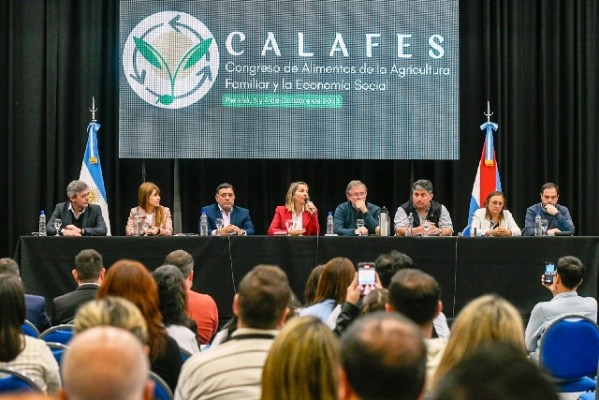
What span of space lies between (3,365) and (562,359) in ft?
8.62

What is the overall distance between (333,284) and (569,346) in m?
1.17

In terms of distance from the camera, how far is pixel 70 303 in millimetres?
5062

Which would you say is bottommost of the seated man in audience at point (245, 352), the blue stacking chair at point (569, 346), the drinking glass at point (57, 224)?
the blue stacking chair at point (569, 346)

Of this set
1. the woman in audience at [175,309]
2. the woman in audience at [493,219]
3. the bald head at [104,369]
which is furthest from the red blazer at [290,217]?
the bald head at [104,369]

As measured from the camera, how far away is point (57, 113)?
970 centimetres

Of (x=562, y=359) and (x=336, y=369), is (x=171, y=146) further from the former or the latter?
(x=336, y=369)

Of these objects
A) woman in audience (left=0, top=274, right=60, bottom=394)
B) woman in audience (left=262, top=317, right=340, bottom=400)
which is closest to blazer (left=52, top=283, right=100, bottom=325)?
woman in audience (left=0, top=274, right=60, bottom=394)

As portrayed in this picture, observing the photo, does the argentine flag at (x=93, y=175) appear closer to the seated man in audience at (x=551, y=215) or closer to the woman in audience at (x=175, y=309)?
the seated man in audience at (x=551, y=215)

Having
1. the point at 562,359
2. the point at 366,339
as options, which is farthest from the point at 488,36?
the point at 366,339

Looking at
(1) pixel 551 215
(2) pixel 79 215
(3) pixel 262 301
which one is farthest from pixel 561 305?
(2) pixel 79 215

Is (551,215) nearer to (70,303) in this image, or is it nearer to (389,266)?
(389,266)

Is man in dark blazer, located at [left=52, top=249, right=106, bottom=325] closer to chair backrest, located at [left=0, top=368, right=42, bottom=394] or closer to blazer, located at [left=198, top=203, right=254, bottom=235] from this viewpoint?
chair backrest, located at [left=0, top=368, right=42, bottom=394]

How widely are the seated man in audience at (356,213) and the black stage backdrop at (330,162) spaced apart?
1852 millimetres

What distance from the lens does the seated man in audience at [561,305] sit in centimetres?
495
